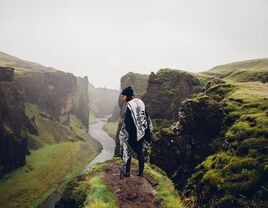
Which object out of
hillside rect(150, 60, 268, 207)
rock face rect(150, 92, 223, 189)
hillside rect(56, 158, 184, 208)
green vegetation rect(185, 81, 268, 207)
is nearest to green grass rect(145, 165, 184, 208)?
hillside rect(56, 158, 184, 208)

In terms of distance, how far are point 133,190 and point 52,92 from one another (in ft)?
510

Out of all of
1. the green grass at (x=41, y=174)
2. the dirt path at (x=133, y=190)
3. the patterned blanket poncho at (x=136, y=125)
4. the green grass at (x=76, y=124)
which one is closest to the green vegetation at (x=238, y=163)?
the dirt path at (x=133, y=190)

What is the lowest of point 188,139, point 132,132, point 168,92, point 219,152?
point 219,152

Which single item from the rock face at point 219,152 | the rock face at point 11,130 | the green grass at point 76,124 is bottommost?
the green grass at point 76,124

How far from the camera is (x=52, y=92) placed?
537 feet

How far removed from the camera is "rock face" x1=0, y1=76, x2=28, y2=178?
78.9m

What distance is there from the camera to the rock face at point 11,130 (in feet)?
259

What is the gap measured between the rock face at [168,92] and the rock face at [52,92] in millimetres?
83731

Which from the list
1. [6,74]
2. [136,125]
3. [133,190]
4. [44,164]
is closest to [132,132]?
[136,125]

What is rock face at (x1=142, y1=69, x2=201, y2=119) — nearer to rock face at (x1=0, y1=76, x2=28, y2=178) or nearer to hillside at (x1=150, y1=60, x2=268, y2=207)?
hillside at (x1=150, y1=60, x2=268, y2=207)

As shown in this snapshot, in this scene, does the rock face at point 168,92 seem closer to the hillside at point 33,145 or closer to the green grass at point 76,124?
the hillside at point 33,145

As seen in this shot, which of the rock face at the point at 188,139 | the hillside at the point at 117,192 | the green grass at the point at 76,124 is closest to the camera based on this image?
the hillside at the point at 117,192

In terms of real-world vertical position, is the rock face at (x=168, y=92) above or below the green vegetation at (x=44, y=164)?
above

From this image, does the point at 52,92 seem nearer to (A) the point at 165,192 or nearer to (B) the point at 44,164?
(B) the point at 44,164
